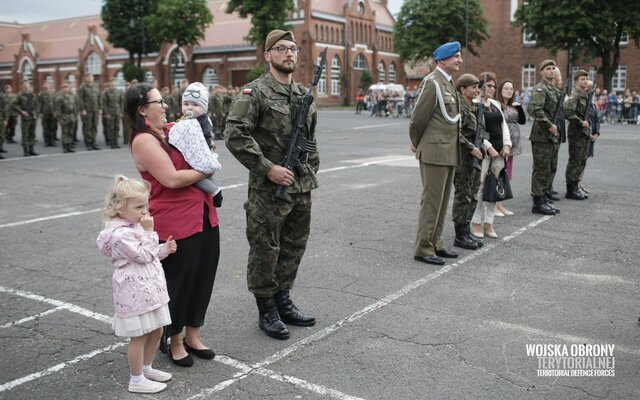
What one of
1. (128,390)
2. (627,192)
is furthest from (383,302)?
(627,192)

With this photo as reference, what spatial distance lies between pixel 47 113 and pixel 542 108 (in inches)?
652

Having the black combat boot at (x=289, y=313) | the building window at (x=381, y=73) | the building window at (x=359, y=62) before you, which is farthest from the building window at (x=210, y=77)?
the black combat boot at (x=289, y=313)

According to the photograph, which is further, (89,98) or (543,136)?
(89,98)

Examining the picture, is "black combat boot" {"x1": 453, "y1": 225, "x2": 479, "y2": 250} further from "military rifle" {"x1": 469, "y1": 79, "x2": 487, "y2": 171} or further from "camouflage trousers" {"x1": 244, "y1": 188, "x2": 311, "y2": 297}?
"camouflage trousers" {"x1": 244, "y1": 188, "x2": 311, "y2": 297}

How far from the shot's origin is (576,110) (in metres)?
10.2

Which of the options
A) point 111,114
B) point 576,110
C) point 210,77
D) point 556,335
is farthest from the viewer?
point 210,77

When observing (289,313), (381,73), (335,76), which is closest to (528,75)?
(381,73)

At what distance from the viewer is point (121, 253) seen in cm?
365

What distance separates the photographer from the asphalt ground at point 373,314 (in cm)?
400

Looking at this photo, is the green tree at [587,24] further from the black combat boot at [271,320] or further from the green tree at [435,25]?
the black combat boot at [271,320]

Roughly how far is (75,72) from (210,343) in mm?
85166

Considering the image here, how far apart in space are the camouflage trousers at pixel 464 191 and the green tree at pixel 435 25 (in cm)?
4959

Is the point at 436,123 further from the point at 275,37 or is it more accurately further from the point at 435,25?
the point at 435,25

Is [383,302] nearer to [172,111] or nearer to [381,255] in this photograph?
[381,255]
